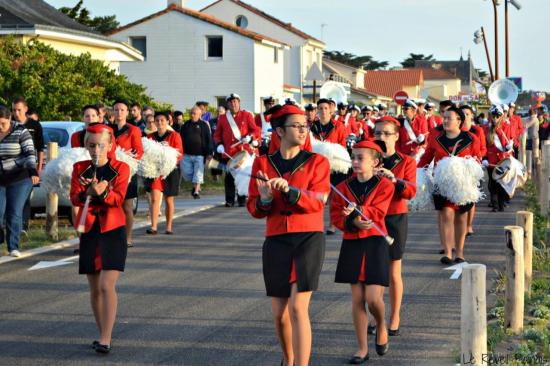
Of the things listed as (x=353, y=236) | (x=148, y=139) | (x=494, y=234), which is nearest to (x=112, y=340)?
(x=353, y=236)

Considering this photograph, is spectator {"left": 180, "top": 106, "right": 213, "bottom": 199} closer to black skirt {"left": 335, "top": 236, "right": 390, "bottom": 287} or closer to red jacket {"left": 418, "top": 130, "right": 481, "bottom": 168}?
red jacket {"left": 418, "top": 130, "right": 481, "bottom": 168}

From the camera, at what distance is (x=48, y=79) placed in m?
26.3

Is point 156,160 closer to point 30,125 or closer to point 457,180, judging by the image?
point 30,125

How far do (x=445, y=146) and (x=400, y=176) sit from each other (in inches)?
167

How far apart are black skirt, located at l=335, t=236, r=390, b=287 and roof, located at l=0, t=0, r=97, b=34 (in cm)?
2491

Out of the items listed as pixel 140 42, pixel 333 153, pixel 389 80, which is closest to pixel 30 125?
pixel 333 153

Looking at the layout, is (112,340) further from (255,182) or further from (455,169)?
(455,169)

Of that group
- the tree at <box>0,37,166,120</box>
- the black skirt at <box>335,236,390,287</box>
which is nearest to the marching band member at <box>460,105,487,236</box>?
the black skirt at <box>335,236,390,287</box>

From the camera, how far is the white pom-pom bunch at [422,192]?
12.8m

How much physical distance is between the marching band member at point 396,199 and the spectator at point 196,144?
12.5 meters

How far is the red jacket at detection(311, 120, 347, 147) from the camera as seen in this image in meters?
15.4

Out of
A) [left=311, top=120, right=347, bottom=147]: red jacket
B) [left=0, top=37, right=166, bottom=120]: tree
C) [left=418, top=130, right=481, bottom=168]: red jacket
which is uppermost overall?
[left=0, top=37, right=166, bottom=120]: tree

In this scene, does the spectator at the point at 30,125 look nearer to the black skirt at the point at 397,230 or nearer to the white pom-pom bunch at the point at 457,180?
the white pom-pom bunch at the point at 457,180

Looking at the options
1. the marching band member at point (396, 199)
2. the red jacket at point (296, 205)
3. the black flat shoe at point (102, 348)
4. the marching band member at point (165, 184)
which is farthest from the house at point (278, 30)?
the red jacket at point (296, 205)
